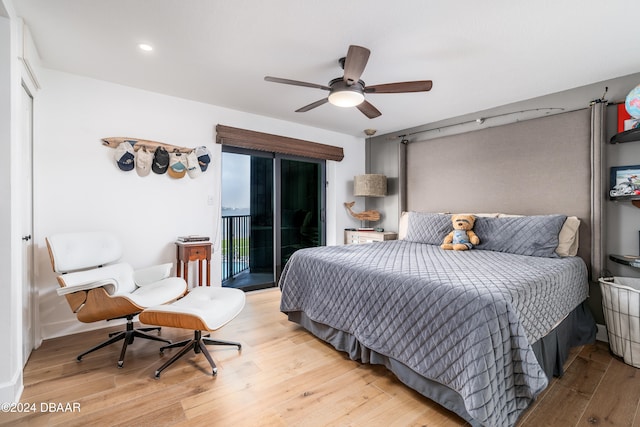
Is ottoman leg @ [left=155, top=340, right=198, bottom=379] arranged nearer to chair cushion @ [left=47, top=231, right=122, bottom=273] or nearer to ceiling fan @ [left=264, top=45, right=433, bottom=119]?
chair cushion @ [left=47, top=231, right=122, bottom=273]

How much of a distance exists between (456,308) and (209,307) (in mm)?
1602

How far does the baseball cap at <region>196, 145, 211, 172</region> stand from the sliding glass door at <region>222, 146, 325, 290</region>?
1.08 feet

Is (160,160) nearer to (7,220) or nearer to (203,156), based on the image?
(203,156)

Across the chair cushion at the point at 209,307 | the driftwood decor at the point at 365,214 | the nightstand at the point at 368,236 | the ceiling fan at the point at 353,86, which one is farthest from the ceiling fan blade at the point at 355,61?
the driftwood decor at the point at 365,214

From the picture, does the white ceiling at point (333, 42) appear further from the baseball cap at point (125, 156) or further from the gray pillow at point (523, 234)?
the gray pillow at point (523, 234)

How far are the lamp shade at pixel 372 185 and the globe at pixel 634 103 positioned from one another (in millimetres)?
2706

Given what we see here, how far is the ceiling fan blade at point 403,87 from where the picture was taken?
2256mm

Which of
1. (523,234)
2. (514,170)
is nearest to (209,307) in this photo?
(523,234)

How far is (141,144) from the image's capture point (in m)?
3.09

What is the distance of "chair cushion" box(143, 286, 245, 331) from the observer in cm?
196

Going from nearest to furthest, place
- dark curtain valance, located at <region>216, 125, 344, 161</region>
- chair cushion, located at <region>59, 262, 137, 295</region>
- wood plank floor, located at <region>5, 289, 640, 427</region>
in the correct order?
wood plank floor, located at <region>5, 289, 640, 427</region> → chair cushion, located at <region>59, 262, 137, 295</region> → dark curtain valance, located at <region>216, 125, 344, 161</region>

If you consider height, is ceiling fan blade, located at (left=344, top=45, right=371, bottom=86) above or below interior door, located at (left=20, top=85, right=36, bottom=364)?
above

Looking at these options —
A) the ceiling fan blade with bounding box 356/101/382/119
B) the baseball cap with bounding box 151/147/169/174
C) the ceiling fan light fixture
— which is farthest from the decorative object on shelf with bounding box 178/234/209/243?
the ceiling fan blade with bounding box 356/101/382/119

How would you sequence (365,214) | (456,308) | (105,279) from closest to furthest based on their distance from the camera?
(456,308) < (105,279) < (365,214)
